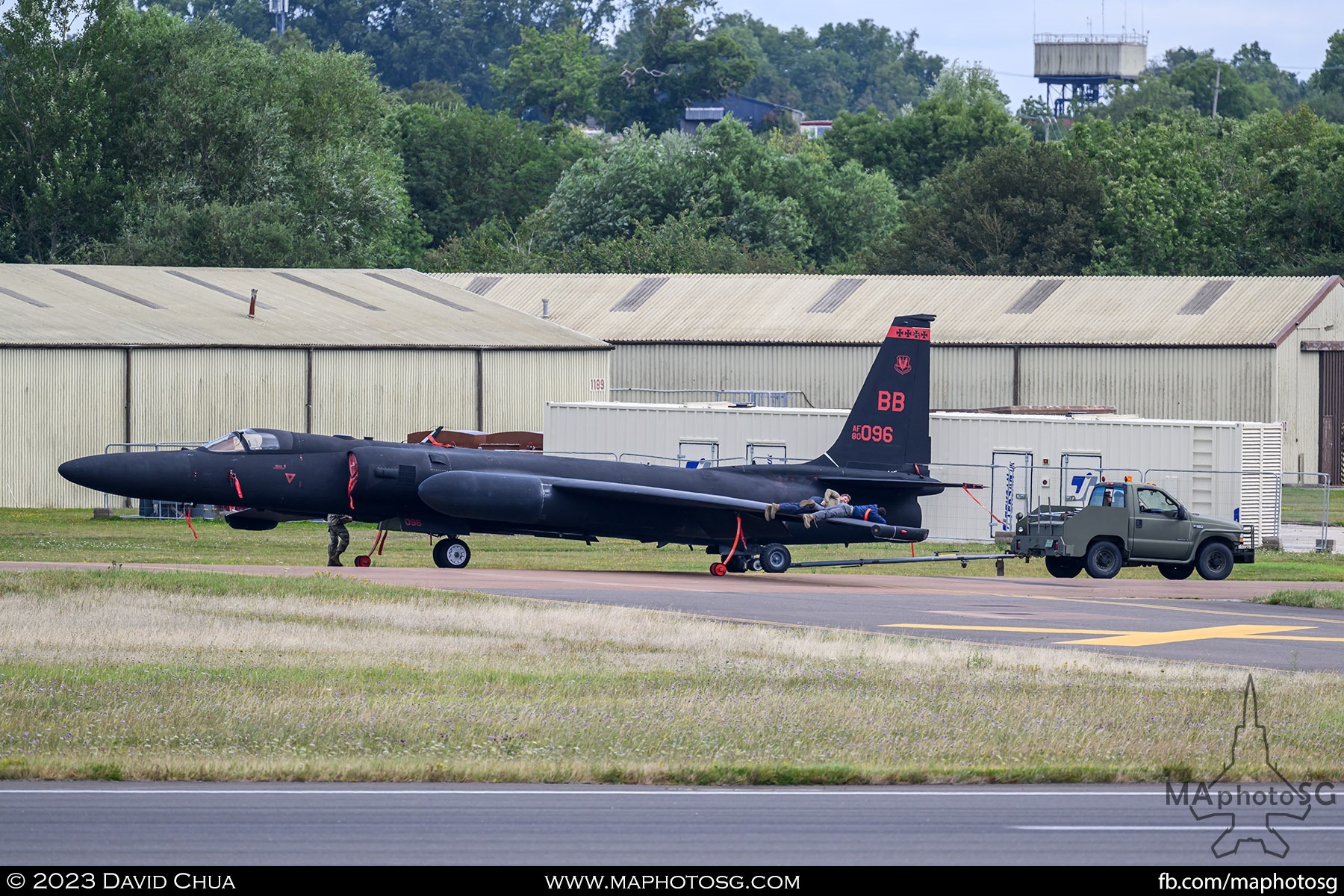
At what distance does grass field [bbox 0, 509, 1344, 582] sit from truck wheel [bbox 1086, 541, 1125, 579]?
1.55 meters

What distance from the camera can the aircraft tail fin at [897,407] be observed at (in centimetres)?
3541

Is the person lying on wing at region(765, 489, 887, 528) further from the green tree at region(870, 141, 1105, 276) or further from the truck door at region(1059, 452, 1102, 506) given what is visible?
the green tree at region(870, 141, 1105, 276)

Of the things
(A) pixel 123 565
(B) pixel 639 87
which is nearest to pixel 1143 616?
(A) pixel 123 565

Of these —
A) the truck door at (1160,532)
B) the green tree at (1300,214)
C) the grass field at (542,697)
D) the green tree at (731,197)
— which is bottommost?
the grass field at (542,697)

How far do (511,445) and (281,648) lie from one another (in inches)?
1030

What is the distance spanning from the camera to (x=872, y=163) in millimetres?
124812

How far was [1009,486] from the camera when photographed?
139ft

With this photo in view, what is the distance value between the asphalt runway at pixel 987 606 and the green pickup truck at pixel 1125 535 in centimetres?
49

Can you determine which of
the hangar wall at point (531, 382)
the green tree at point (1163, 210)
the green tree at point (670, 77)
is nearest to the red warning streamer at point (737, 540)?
the hangar wall at point (531, 382)

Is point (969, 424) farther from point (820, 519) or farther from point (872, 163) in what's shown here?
point (872, 163)

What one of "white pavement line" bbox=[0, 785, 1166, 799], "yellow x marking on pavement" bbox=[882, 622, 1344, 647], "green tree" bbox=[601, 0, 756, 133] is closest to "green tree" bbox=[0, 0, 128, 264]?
"yellow x marking on pavement" bbox=[882, 622, 1344, 647]

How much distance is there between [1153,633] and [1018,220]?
6664cm

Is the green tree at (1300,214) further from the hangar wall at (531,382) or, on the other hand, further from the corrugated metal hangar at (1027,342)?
the hangar wall at (531,382)

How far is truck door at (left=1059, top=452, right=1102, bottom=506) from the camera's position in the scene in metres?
41.8
